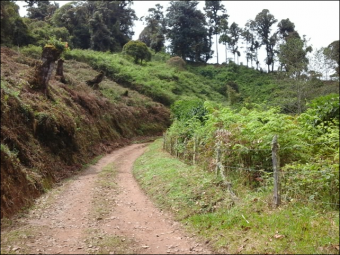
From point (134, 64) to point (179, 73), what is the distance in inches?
354

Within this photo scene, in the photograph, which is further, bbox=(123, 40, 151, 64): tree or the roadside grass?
bbox=(123, 40, 151, 64): tree

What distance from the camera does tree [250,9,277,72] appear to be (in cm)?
6272

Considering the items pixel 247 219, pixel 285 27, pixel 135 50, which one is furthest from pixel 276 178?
pixel 285 27

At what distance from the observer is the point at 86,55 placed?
42.1 m

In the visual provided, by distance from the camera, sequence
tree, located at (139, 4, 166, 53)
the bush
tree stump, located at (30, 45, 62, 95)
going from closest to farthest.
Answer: tree stump, located at (30, 45, 62, 95)
the bush
tree, located at (139, 4, 166, 53)

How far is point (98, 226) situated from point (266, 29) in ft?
217

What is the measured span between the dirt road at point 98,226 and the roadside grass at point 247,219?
0.48 metres

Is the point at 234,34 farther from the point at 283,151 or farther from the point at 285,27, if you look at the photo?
the point at 283,151

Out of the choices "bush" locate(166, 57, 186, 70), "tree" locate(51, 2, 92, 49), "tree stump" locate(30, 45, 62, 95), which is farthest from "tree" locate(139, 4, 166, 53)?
"tree stump" locate(30, 45, 62, 95)

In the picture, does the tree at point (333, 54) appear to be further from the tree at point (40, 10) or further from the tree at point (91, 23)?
the tree at point (40, 10)

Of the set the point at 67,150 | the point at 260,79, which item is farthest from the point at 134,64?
the point at 67,150

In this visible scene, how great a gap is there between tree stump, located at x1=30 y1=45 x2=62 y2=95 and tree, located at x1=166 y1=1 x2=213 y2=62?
5283 cm

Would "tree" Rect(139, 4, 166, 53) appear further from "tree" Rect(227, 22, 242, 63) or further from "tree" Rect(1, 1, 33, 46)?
"tree" Rect(1, 1, 33, 46)

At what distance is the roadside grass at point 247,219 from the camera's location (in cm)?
543
